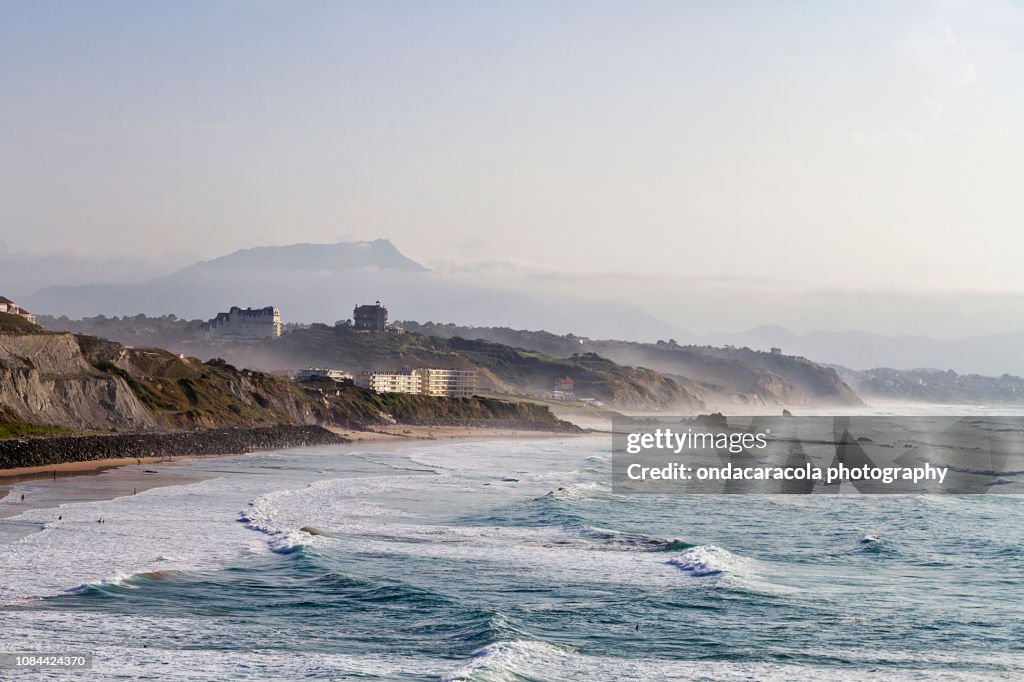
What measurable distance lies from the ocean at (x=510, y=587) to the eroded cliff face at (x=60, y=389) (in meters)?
21.2

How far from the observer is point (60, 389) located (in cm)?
6781

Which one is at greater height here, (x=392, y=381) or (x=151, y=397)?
(x=392, y=381)

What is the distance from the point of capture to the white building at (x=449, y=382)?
181 metres

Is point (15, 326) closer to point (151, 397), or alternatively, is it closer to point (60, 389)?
point (60, 389)

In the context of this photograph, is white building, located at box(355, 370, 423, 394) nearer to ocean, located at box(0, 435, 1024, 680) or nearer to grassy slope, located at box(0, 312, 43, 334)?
grassy slope, located at box(0, 312, 43, 334)

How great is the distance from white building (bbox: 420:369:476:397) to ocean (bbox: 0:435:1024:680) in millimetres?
136522

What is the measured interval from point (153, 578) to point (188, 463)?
38008 millimetres

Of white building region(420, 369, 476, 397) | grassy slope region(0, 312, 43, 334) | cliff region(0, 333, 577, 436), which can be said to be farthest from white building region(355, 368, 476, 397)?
grassy slope region(0, 312, 43, 334)

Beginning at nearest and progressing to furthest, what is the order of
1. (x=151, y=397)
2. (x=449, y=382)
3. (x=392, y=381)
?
(x=151, y=397), (x=392, y=381), (x=449, y=382)

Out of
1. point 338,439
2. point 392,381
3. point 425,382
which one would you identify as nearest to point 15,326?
point 338,439

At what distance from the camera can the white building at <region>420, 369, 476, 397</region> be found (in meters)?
181

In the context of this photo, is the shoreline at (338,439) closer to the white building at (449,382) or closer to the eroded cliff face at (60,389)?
the eroded cliff face at (60,389)

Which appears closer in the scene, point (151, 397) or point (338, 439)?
point (151, 397)

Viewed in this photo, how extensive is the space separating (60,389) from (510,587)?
51993 mm
